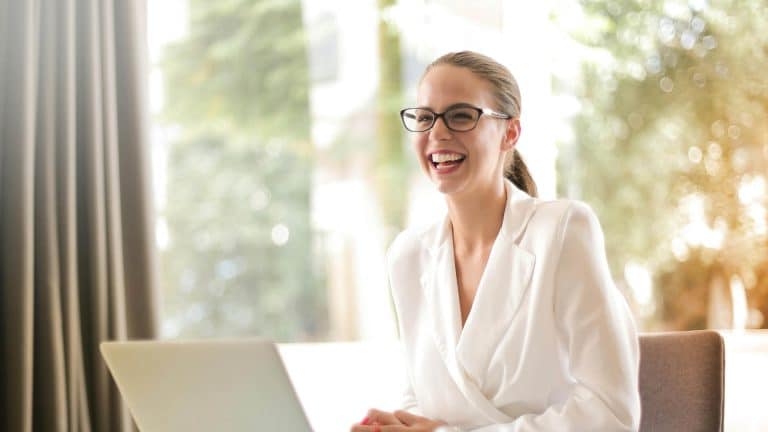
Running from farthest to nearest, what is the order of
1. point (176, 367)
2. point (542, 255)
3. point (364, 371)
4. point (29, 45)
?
point (364, 371) < point (29, 45) < point (542, 255) < point (176, 367)

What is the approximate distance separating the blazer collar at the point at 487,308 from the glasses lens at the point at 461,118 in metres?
0.17

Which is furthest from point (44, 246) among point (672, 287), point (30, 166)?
point (672, 287)

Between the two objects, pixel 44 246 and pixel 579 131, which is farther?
pixel 579 131

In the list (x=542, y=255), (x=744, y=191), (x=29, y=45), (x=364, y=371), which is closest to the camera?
(x=542, y=255)

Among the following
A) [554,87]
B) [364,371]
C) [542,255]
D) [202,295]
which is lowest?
[364,371]

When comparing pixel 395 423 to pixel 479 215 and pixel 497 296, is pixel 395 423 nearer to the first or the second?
pixel 497 296

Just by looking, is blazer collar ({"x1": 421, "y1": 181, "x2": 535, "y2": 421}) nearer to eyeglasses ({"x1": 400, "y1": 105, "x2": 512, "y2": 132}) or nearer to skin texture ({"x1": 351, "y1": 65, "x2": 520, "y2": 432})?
skin texture ({"x1": 351, "y1": 65, "x2": 520, "y2": 432})

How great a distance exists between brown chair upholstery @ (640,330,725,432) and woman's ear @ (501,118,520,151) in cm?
48

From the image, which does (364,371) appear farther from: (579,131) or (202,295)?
(579,131)

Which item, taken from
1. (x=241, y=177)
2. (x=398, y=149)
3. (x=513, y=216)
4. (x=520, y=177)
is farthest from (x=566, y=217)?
(x=241, y=177)

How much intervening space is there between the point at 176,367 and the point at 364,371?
1.85 m

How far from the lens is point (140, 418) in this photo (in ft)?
4.24

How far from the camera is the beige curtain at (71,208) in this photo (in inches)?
86.7

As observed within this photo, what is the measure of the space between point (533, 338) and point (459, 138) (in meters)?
0.41
